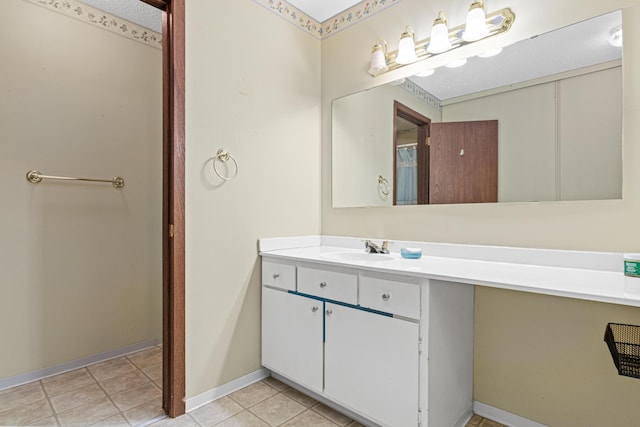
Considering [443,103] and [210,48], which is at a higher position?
[210,48]

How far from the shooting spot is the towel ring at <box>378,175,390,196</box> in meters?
2.10

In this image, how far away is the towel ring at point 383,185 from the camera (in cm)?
210

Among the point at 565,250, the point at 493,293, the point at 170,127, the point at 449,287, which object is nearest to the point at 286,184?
the point at 170,127

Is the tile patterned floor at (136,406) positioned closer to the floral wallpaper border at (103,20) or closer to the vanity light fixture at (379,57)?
the vanity light fixture at (379,57)

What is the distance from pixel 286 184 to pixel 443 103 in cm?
108

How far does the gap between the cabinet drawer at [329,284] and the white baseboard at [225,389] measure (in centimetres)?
69

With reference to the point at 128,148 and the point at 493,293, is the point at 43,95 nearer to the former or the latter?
the point at 128,148

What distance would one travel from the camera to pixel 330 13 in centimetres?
235

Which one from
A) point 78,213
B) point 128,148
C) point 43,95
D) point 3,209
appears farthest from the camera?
point 128,148

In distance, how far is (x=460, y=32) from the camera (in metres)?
1.74

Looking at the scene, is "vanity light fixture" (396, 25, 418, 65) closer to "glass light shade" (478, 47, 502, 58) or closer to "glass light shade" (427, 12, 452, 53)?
"glass light shade" (427, 12, 452, 53)

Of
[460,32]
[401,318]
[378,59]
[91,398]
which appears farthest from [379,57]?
[91,398]

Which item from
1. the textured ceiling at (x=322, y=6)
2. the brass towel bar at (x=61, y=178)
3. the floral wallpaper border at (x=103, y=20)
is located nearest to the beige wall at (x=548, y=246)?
the textured ceiling at (x=322, y=6)

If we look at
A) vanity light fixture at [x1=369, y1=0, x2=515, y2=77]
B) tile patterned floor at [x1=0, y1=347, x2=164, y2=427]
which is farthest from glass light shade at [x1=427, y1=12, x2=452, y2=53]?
tile patterned floor at [x1=0, y1=347, x2=164, y2=427]
